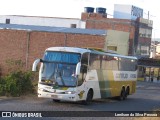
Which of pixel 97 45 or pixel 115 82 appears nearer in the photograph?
pixel 115 82

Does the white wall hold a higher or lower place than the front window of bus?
higher

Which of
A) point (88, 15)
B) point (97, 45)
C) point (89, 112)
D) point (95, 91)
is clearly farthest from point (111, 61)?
point (88, 15)

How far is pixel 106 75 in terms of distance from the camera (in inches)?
1097

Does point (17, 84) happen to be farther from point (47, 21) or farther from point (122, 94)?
point (47, 21)

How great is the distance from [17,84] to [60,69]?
5503mm

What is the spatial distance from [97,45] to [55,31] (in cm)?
612

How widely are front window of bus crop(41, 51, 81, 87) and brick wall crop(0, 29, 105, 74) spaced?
3775cm

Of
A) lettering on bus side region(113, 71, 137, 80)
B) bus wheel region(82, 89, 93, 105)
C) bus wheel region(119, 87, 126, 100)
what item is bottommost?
bus wheel region(119, 87, 126, 100)

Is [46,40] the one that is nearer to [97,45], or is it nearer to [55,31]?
[55,31]

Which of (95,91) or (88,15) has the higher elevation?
(88,15)

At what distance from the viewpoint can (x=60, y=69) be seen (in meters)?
23.6

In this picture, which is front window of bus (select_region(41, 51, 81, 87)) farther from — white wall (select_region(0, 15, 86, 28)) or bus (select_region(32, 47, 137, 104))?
white wall (select_region(0, 15, 86, 28))

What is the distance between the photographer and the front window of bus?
76.6ft

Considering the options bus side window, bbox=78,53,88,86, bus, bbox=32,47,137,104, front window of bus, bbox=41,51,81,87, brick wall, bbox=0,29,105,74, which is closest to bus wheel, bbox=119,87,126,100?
bus, bbox=32,47,137,104
